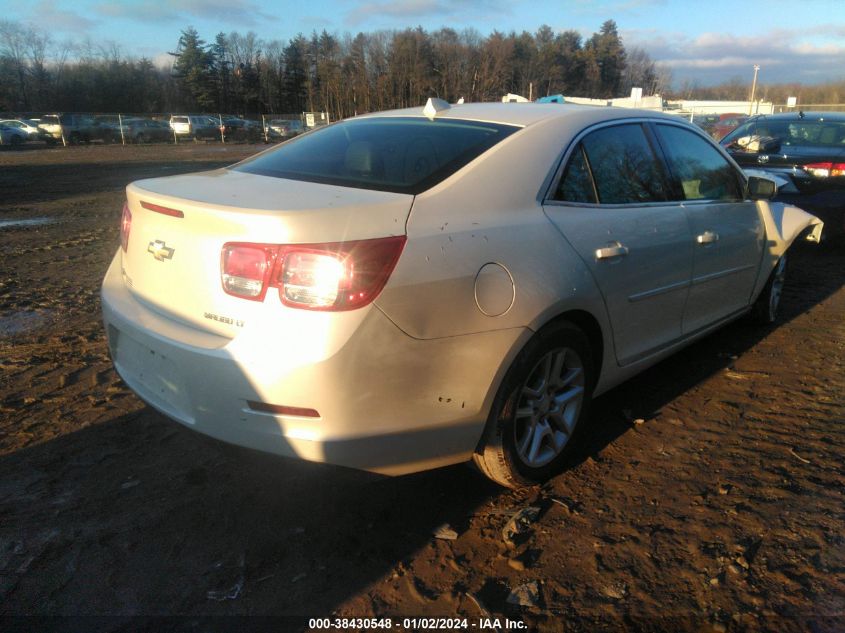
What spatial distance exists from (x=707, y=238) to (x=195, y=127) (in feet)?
152

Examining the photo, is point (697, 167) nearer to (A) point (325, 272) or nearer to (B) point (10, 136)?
(A) point (325, 272)

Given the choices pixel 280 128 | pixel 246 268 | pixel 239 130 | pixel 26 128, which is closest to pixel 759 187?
pixel 246 268

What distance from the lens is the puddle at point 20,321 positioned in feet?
15.5

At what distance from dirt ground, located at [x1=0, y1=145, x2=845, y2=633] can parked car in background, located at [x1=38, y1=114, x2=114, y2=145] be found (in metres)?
40.6

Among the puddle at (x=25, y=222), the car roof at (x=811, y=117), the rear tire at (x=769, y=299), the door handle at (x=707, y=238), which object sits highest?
the car roof at (x=811, y=117)

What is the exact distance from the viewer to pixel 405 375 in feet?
7.17

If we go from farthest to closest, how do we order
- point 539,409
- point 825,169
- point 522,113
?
point 825,169 → point 522,113 → point 539,409

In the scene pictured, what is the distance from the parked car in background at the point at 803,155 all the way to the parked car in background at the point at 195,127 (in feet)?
137

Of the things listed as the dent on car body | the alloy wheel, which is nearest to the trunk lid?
the alloy wheel

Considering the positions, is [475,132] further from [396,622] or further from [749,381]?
[749,381]

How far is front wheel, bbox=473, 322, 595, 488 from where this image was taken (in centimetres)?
253

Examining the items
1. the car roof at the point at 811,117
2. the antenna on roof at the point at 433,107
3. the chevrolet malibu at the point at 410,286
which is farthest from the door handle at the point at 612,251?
the car roof at the point at 811,117

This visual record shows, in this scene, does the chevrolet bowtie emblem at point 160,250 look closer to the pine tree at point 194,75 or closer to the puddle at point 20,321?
the puddle at point 20,321

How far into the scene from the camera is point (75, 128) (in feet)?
127
